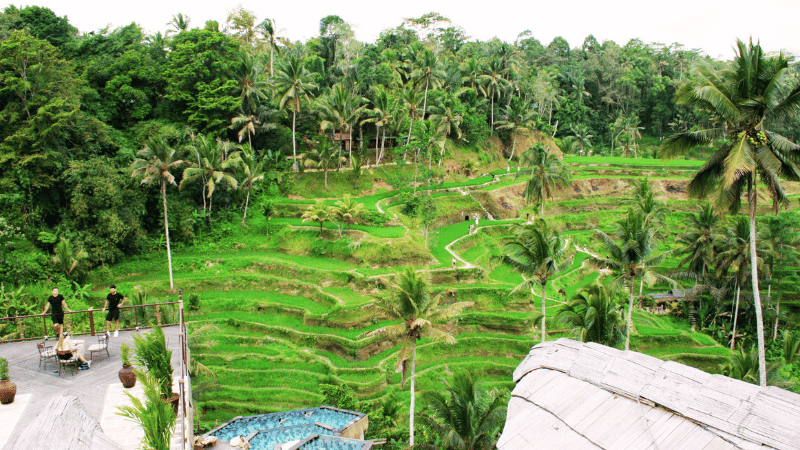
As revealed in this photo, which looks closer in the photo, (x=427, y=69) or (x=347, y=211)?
(x=347, y=211)

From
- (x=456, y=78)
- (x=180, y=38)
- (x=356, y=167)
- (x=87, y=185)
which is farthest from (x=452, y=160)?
(x=87, y=185)

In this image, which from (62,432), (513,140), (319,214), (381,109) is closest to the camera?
(62,432)

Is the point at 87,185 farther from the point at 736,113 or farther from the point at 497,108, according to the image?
the point at 497,108

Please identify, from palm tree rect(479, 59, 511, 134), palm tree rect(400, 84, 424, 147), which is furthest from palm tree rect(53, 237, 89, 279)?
palm tree rect(479, 59, 511, 134)

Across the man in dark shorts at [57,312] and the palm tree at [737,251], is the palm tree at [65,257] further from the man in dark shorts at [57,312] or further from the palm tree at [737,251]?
the palm tree at [737,251]

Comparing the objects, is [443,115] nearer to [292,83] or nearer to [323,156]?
[323,156]

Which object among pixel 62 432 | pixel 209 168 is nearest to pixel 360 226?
pixel 209 168
